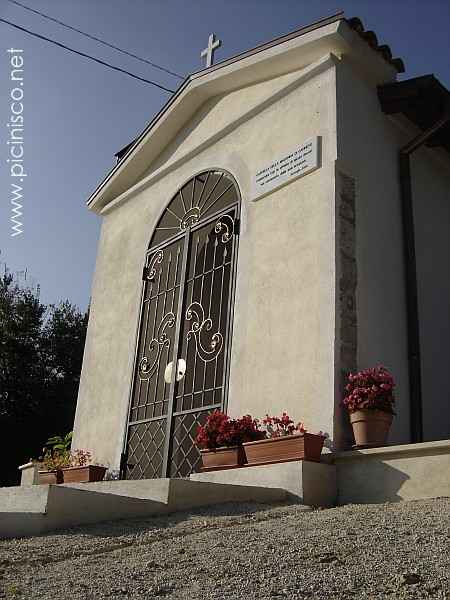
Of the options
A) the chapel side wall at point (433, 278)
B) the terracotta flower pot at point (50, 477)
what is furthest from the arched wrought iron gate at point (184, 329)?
the chapel side wall at point (433, 278)

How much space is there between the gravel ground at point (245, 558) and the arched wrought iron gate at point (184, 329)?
3.39 metres

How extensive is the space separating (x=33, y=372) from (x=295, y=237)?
36.1 feet

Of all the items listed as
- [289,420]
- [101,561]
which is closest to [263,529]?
[101,561]

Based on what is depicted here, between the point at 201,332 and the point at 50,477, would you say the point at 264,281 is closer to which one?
the point at 201,332

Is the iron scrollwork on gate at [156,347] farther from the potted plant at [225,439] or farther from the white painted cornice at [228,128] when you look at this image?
the potted plant at [225,439]

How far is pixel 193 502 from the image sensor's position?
5.13m

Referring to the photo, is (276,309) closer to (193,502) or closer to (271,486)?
(271,486)

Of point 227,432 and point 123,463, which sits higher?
point 227,432

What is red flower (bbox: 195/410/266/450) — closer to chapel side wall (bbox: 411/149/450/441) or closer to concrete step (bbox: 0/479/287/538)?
concrete step (bbox: 0/479/287/538)

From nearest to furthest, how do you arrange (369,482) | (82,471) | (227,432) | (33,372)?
(369,482)
(227,432)
(82,471)
(33,372)

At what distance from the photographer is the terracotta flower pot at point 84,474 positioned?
8492 millimetres

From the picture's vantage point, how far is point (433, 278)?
318 inches

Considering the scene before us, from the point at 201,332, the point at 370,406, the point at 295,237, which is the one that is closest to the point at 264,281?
the point at 295,237

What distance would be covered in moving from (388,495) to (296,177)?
3.59 meters
